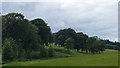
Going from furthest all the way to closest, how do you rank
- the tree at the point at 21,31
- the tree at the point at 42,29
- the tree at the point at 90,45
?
1. the tree at the point at 90,45
2. the tree at the point at 42,29
3. the tree at the point at 21,31

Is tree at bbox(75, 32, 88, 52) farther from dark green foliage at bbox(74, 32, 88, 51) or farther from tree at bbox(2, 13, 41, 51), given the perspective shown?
tree at bbox(2, 13, 41, 51)

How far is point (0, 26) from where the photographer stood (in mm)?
57750

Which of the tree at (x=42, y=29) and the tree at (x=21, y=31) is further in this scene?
the tree at (x=42, y=29)

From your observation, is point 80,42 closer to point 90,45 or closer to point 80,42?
point 80,42

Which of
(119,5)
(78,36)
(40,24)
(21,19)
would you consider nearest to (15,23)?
(21,19)

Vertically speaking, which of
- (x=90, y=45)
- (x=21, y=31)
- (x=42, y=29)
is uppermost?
(x=42, y=29)

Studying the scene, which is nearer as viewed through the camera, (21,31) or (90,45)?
(21,31)

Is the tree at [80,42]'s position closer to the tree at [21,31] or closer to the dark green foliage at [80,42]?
the dark green foliage at [80,42]

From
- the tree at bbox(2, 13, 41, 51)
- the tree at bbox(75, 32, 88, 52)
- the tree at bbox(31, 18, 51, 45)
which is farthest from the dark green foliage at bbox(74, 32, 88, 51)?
the tree at bbox(2, 13, 41, 51)

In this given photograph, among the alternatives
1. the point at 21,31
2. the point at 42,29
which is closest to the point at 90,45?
the point at 42,29

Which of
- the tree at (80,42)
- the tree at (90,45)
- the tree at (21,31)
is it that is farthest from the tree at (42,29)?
the tree at (80,42)

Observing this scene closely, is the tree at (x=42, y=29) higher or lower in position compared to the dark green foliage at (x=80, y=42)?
higher

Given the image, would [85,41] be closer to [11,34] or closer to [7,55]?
[11,34]

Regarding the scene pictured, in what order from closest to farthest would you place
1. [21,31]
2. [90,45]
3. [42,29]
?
[21,31]
[42,29]
[90,45]
